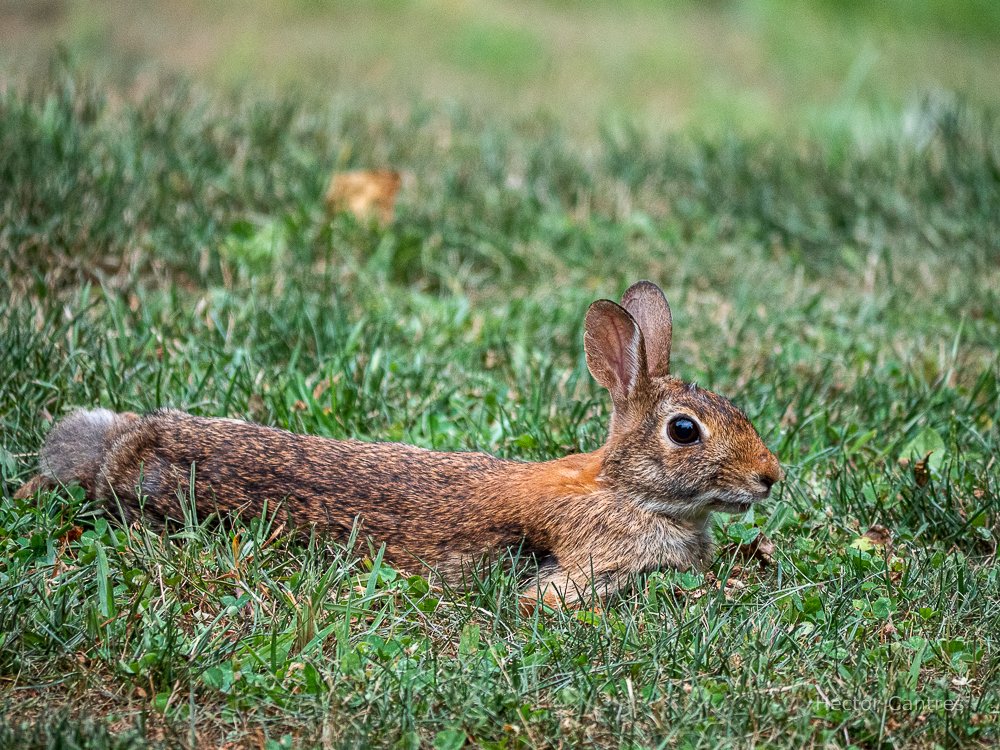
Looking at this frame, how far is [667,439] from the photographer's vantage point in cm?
391

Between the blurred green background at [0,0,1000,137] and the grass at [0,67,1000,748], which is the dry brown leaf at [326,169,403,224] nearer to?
the grass at [0,67,1000,748]

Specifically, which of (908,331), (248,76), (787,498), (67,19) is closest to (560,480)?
(787,498)

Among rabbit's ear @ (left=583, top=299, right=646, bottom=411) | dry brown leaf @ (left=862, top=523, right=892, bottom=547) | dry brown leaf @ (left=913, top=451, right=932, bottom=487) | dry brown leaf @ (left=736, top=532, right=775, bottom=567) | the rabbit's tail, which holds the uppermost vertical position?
rabbit's ear @ (left=583, top=299, right=646, bottom=411)

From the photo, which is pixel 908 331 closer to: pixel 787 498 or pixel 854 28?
pixel 787 498

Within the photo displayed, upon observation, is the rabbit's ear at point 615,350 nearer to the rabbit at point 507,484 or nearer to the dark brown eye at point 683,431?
the rabbit at point 507,484

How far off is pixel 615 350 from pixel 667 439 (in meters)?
0.36

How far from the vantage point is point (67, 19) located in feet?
32.7

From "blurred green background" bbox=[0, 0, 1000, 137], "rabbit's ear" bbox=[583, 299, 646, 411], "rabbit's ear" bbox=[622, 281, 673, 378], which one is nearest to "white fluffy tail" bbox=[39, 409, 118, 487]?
"rabbit's ear" bbox=[583, 299, 646, 411]

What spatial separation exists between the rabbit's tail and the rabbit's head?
163 centimetres

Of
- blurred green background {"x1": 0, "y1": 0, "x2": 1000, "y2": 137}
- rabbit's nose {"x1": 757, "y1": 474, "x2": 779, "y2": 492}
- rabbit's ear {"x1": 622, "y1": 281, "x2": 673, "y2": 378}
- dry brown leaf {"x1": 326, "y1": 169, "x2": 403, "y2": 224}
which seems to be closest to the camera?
rabbit's nose {"x1": 757, "y1": 474, "x2": 779, "y2": 492}

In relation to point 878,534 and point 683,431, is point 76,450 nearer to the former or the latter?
point 683,431

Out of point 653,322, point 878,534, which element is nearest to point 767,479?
point 878,534

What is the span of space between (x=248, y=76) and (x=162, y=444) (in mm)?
5279

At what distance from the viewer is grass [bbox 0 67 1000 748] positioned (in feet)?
10.3
